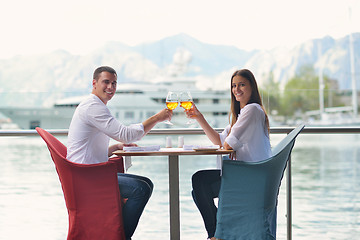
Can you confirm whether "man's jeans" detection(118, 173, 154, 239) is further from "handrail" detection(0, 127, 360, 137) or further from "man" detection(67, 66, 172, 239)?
"handrail" detection(0, 127, 360, 137)

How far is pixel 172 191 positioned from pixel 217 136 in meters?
0.37

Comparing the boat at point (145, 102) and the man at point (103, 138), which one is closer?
the man at point (103, 138)

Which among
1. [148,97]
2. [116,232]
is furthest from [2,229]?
[148,97]

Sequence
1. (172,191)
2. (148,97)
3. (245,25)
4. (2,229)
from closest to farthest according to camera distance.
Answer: (172,191) → (2,229) → (148,97) → (245,25)

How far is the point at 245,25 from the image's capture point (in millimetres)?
30547

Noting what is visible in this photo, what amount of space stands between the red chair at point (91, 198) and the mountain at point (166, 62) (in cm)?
2915

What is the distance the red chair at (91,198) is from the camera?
77.7 inches

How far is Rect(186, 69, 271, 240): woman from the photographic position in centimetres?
207

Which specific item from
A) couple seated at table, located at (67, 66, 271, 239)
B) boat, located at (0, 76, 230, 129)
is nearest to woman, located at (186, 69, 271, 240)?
couple seated at table, located at (67, 66, 271, 239)

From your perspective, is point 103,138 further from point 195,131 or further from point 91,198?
point 195,131

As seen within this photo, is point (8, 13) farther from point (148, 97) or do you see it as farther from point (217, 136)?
point (217, 136)

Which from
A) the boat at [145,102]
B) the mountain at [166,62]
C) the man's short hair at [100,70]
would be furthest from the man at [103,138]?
the mountain at [166,62]

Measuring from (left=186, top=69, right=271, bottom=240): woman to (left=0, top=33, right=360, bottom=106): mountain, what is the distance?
94.6 feet

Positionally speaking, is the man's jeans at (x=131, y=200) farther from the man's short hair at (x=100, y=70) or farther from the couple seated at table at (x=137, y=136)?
the man's short hair at (x=100, y=70)
